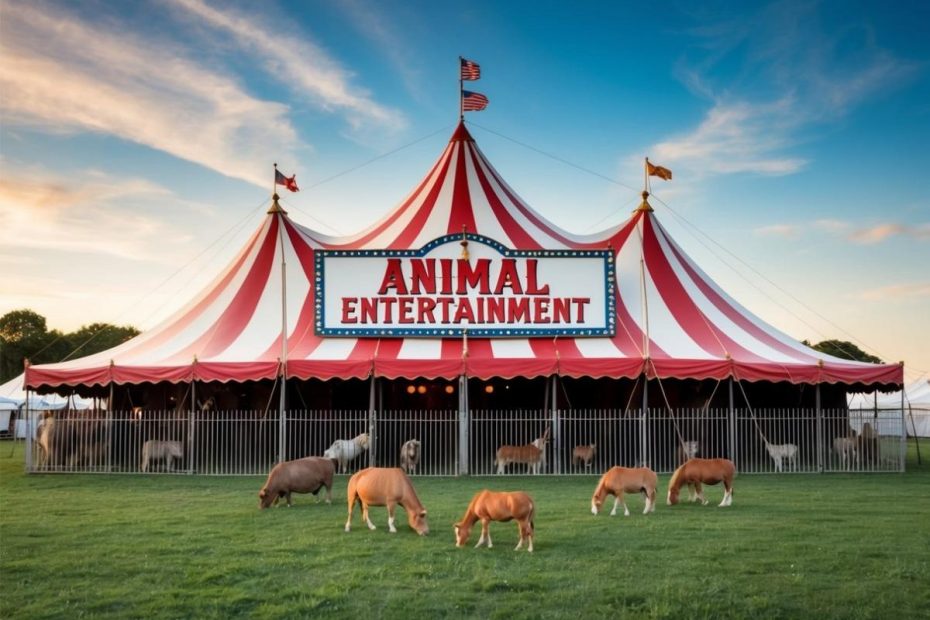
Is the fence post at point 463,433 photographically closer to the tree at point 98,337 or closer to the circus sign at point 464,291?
the circus sign at point 464,291

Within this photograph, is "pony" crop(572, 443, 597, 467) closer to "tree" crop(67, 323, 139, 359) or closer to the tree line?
the tree line

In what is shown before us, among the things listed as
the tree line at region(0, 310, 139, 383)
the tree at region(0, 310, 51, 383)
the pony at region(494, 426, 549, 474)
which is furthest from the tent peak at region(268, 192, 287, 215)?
the tree at region(0, 310, 51, 383)

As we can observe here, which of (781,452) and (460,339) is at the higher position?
(460,339)

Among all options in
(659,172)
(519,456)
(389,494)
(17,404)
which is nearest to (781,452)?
(519,456)

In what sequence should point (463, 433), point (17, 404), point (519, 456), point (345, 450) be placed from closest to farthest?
point (463, 433)
point (519, 456)
point (345, 450)
point (17, 404)

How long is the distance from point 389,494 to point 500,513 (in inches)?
74.2

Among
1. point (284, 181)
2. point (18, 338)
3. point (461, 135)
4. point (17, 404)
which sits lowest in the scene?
point (17, 404)

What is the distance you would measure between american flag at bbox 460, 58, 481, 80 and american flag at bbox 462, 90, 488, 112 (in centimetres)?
47

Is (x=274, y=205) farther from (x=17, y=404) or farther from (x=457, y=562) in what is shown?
(x=17, y=404)

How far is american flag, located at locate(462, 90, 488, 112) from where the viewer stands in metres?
25.6

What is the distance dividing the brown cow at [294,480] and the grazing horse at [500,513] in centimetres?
433

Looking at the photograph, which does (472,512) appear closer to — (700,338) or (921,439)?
(700,338)

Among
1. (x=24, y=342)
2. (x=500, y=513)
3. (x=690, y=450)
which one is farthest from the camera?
(x=24, y=342)

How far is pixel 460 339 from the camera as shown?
22172mm
